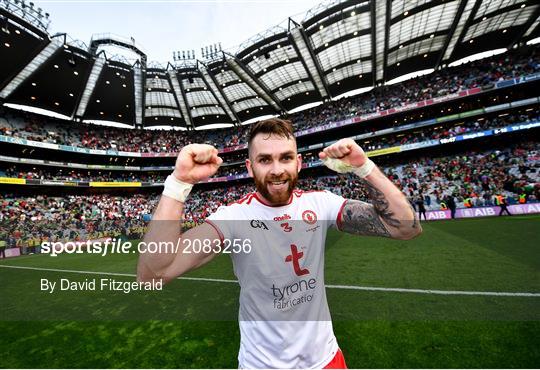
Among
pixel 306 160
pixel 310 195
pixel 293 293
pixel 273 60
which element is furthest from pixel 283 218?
pixel 306 160

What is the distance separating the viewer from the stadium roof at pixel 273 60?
24.1 metres

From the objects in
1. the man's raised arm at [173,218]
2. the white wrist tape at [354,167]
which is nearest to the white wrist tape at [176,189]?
the man's raised arm at [173,218]

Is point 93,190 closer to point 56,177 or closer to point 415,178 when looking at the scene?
point 56,177

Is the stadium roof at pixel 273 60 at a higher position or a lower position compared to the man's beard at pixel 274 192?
higher

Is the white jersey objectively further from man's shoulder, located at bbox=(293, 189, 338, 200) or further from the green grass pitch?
the green grass pitch

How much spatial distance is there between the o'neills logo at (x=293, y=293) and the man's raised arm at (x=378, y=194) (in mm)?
721

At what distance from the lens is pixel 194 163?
165 centimetres

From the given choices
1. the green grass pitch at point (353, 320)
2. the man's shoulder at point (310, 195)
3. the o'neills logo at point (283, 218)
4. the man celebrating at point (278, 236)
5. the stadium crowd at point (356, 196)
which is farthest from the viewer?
the stadium crowd at point (356, 196)

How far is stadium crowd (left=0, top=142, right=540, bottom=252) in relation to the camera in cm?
1912

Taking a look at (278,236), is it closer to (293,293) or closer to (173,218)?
(293,293)

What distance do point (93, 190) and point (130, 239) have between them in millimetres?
21847

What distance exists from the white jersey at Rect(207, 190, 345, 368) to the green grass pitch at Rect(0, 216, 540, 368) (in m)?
1.71

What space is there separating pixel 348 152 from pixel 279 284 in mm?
1070

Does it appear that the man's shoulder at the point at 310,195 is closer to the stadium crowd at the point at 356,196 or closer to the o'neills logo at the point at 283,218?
the o'neills logo at the point at 283,218
